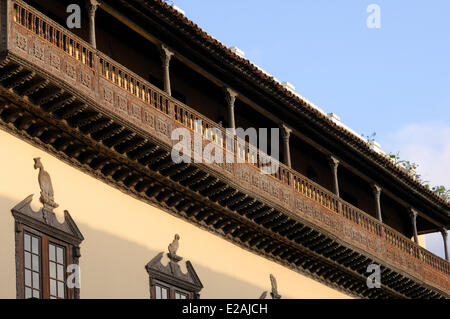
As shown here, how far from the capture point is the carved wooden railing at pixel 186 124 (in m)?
19.6

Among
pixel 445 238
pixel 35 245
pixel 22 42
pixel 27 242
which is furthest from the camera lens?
pixel 445 238

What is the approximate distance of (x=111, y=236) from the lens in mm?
21500

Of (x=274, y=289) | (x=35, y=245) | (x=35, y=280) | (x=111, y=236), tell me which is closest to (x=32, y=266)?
(x=35, y=280)

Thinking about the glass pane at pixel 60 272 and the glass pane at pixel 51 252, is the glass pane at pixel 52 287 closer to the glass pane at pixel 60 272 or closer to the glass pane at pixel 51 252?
the glass pane at pixel 60 272

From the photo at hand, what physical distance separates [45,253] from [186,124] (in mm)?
4910

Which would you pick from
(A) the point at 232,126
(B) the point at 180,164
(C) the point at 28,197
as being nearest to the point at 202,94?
(A) the point at 232,126

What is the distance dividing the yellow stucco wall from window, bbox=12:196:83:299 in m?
0.17

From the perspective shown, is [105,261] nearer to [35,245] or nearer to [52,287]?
[52,287]

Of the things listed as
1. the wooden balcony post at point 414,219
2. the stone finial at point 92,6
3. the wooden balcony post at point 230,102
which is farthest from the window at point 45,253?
the wooden balcony post at point 414,219

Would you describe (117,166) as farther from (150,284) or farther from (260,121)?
(260,121)

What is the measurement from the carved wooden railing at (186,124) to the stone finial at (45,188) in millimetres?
1569

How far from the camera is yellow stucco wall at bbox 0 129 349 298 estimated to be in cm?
1944

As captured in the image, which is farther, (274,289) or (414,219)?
(414,219)

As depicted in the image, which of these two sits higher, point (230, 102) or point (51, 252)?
point (230, 102)
